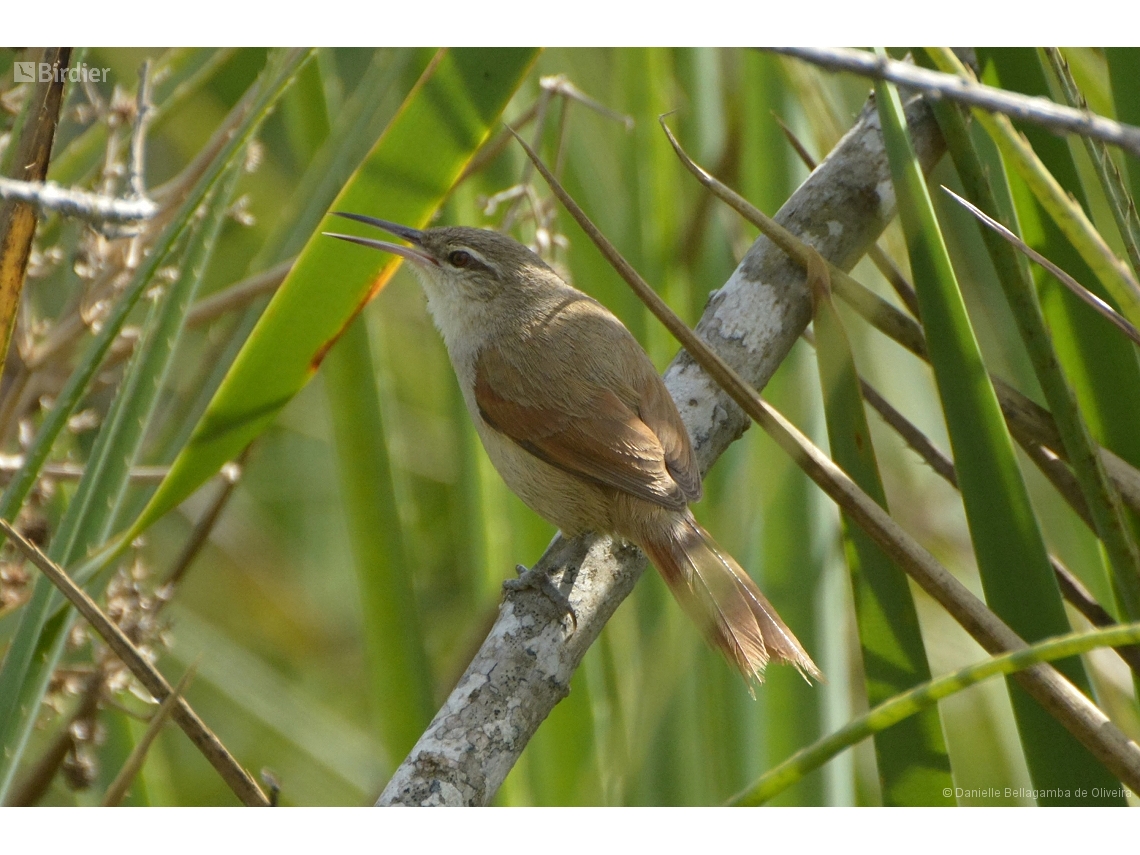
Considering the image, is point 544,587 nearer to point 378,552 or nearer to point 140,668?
point 378,552

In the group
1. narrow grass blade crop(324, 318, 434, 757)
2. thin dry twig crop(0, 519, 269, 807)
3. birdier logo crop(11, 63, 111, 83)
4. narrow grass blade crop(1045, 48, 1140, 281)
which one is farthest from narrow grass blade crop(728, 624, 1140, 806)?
birdier logo crop(11, 63, 111, 83)

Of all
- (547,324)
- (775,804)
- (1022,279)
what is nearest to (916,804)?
(775,804)

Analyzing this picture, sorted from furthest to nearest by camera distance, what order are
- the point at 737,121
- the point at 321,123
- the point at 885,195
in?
the point at 737,121 → the point at 321,123 → the point at 885,195

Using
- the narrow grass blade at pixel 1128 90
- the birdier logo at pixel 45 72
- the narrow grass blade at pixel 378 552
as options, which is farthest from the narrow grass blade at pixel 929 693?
the birdier logo at pixel 45 72

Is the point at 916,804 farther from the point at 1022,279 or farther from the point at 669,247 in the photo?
the point at 669,247

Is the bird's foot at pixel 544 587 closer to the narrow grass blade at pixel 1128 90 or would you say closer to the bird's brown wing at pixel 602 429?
the bird's brown wing at pixel 602 429

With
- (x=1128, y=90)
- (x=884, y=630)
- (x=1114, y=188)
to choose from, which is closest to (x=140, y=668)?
(x=884, y=630)

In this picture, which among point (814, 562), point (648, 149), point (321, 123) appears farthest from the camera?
point (648, 149)

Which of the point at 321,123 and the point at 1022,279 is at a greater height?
the point at 321,123
